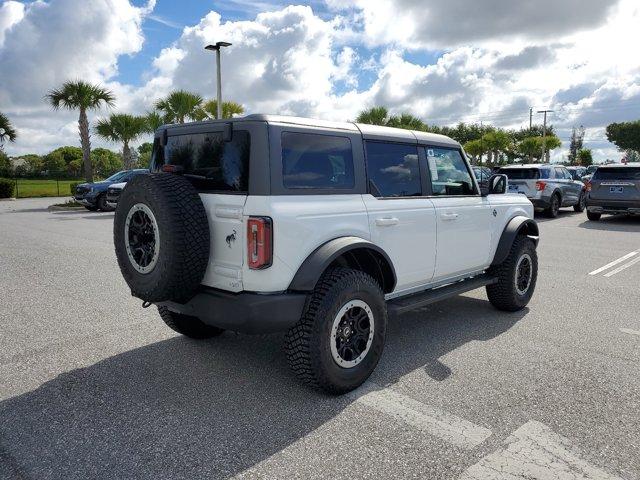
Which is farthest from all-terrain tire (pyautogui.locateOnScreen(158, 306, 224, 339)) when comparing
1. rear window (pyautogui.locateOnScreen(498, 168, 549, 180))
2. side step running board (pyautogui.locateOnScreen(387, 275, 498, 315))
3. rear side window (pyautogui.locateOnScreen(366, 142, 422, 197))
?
rear window (pyautogui.locateOnScreen(498, 168, 549, 180))

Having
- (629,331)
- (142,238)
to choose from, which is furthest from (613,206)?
(142,238)

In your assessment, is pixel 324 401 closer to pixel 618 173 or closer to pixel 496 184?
pixel 496 184

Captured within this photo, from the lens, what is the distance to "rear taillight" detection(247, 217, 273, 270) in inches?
120

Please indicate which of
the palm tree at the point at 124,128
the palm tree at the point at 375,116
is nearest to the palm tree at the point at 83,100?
the palm tree at the point at 124,128

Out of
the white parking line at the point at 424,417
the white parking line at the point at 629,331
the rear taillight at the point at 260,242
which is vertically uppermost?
the rear taillight at the point at 260,242

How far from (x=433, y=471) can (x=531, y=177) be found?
46.1 feet

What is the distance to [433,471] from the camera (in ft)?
8.50

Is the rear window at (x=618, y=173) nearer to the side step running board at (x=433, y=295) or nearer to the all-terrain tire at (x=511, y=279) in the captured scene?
the all-terrain tire at (x=511, y=279)

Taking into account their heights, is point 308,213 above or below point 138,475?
above

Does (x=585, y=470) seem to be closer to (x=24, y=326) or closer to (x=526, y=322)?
(x=526, y=322)

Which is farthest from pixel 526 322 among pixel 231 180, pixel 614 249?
pixel 614 249

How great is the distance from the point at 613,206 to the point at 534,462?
13139mm

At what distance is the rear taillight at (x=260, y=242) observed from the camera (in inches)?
120

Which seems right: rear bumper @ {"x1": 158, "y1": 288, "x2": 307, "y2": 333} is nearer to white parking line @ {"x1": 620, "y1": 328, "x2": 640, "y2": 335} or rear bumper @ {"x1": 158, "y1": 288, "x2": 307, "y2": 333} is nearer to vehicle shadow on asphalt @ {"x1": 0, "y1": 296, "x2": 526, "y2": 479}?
vehicle shadow on asphalt @ {"x1": 0, "y1": 296, "x2": 526, "y2": 479}
